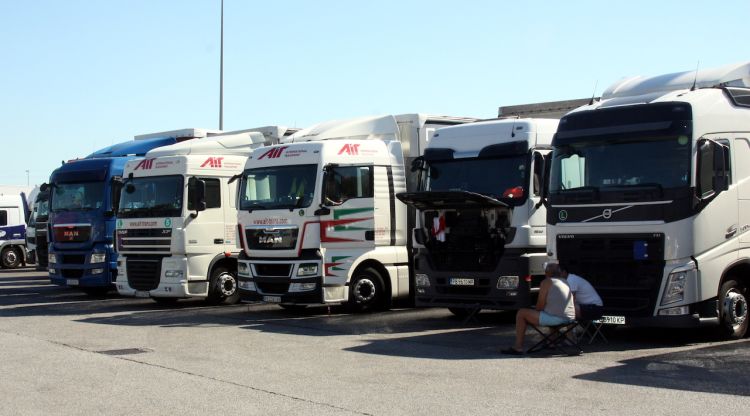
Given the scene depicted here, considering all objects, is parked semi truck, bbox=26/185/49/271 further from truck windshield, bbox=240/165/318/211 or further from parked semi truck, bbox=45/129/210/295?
truck windshield, bbox=240/165/318/211

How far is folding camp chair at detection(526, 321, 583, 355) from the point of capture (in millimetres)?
12258

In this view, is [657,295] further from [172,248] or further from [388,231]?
[172,248]

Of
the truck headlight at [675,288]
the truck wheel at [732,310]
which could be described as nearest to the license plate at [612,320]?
the truck headlight at [675,288]

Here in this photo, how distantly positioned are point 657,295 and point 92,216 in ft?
43.1

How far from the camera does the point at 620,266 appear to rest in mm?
12859

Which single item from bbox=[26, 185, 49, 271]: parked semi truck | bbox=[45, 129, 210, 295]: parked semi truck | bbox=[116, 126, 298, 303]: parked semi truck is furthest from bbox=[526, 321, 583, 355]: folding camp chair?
bbox=[26, 185, 49, 271]: parked semi truck

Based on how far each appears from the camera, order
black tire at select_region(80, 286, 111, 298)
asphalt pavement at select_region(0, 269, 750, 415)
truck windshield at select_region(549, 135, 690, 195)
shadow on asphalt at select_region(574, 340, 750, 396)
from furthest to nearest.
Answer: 1. black tire at select_region(80, 286, 111, 298)
2. truck windshield at select_region(549, 135, 690, 195)
3. shadow on asphalt at select_region(574, 340, 750, 396)
4. asphalt pavement at select_region(0, 269, 750, 415)

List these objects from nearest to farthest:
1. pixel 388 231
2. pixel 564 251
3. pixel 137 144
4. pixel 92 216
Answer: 1. pixel 564 251
2. pixel 388 231
3. pixel 92 216
4. pixel 137 144

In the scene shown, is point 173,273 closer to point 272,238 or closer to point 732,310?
point 272,238

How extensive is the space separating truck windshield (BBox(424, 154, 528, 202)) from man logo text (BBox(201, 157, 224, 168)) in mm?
5432

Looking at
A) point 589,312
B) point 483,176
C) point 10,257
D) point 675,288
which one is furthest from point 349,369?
point 10,257

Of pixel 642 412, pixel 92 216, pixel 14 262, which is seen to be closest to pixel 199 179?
pixel 92 216

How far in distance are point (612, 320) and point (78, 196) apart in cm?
1316

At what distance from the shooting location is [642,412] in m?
Answer: 8.47
